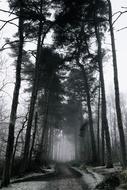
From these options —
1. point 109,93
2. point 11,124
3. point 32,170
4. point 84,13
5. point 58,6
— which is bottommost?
point 32,170

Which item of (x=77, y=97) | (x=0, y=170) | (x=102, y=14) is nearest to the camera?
(x=0, y=170)

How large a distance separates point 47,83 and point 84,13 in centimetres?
1004

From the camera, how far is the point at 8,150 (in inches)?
374

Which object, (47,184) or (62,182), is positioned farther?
(62,182)

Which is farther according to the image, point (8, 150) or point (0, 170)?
point (0, 170)

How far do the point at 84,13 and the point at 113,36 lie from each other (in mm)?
2401

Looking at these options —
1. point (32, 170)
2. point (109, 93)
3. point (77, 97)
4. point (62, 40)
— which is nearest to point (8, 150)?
point (32, 170)

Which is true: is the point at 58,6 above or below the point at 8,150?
above

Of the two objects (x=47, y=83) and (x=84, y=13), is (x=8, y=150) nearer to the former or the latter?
(x=84, y=13)

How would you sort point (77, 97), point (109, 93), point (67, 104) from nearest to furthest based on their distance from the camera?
point (77, 97) < point (67, 104) < point (109, 93)

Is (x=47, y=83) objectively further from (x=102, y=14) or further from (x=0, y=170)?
(x=0, y=170)

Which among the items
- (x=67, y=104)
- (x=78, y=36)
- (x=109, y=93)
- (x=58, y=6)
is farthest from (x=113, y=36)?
(x=109, y=93)

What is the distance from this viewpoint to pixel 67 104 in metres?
32.6

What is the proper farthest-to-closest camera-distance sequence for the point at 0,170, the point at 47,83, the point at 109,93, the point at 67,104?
the point at 109,93 < the point at 67,104 < the point at 47,83 < the point at 0,170
